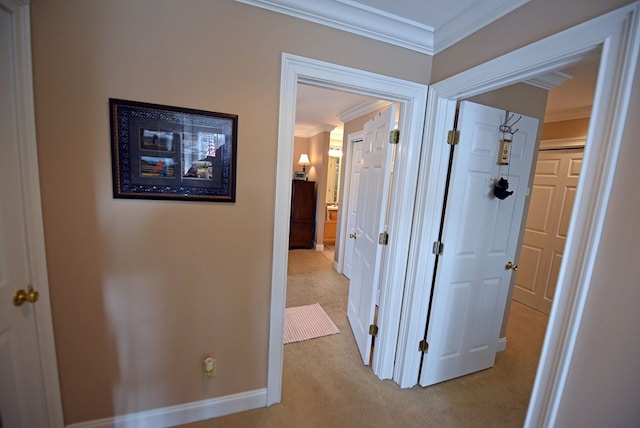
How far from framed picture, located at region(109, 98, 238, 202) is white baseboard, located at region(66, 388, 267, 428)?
1.23 metres

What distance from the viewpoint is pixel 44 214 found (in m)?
1.15

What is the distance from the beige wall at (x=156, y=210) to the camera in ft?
→ 3.72

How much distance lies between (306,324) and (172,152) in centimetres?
207

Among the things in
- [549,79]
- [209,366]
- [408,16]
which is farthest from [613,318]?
[549,79]

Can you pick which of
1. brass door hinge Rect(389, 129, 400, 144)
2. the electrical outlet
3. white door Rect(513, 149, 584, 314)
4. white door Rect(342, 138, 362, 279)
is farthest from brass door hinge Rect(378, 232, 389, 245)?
white door Rect(513, 149, 584, 314)

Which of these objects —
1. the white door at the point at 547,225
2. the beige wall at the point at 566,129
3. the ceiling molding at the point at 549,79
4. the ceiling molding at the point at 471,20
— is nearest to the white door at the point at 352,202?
the ceiling molding at the point at 549,79

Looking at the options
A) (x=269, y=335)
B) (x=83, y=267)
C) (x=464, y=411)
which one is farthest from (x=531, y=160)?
(x=83, y=267)

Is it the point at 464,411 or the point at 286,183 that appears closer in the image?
the point at 286,183

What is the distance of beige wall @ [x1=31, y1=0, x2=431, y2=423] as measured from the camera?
3.72 feet

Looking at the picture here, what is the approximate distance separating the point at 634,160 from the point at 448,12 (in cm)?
114

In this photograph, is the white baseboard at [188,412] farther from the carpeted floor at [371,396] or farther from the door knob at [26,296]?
the door knob at [26,296]

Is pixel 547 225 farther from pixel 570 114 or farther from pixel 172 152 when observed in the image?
pixel 172 152

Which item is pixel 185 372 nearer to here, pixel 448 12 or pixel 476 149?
pixel 476 149

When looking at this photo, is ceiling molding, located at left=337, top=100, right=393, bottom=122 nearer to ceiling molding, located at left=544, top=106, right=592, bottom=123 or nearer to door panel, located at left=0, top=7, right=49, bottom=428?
ceiling molding, located at left=544, top=106, right=592, bottom=123
